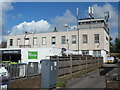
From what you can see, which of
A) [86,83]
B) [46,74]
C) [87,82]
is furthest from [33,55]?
[46,74]

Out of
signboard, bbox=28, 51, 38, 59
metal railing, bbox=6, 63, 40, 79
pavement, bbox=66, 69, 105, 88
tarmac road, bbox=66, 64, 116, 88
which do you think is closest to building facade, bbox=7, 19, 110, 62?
signboard, bbox=28, 51, 38, 59

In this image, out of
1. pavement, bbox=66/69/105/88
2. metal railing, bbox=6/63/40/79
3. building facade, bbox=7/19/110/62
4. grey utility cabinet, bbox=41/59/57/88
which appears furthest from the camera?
building facade, bbox=7/19/110/62

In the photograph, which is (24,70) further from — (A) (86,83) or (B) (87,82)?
(B) (87,82)

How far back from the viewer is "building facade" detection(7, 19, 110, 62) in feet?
155

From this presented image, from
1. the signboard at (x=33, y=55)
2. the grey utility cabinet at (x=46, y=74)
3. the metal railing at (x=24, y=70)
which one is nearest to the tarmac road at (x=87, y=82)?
the grey utility cabinet at (x=46, y=74)

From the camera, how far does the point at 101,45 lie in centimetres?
4647

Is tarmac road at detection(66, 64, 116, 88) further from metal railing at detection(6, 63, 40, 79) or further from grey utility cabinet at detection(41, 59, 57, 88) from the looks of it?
metal railing at detection(6, 63, 40, 79)

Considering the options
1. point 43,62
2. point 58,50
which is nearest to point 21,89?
point 43,62

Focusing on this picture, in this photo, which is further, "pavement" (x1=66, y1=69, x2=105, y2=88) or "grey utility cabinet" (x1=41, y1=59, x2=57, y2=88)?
"pavement" (x1=66, y1=69, x2=105, y2=88)

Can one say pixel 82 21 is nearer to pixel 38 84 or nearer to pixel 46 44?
pixel 46 44

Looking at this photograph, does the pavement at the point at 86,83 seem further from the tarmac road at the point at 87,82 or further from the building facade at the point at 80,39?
the building facade at the point at 80,39

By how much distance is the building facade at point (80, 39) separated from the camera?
155 ft

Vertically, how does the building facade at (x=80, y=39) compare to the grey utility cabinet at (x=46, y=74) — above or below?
above

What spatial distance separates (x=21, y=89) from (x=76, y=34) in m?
41.1
